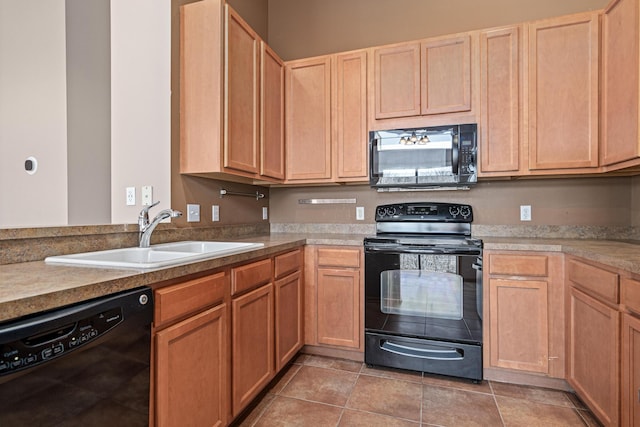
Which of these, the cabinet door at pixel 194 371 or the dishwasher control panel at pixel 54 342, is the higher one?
the dishwasher control panel at pixel 54 342

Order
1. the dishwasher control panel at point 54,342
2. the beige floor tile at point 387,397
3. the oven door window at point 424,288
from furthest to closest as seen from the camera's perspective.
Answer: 1. the oven door window at point 424,288
2. the beige floor tile at point 387,397
3. the dishwasher control panel at point 54,342

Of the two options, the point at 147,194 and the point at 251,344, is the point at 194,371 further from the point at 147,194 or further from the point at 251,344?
the point at 147,194

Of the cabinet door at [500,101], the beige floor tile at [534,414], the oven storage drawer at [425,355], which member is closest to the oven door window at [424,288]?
the oven storage drawer at [425,355]

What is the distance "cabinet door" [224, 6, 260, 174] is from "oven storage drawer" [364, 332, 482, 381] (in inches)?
59.6

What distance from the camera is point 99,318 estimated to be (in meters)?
0.93

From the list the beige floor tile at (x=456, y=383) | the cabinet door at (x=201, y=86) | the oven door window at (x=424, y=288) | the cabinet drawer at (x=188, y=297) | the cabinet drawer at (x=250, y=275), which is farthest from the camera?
the oven door window at (x=424, y=288)

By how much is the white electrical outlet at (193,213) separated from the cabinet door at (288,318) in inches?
26.5

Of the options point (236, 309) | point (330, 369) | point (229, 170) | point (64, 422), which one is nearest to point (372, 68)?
point (229, 170)

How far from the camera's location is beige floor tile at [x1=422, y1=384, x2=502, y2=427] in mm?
1709

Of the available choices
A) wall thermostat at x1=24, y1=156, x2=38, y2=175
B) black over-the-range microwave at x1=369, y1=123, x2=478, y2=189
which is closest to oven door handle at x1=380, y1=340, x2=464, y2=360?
black over-the-range microwave at x1=369, y1=123, x2=478, y2=189

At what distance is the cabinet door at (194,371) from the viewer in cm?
115

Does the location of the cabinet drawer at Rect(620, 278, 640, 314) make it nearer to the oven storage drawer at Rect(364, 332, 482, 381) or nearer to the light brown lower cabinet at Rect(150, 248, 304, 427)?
the oven storage drawer at Rect(364, 332, 482, 381)

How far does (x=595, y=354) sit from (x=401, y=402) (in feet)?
3.37

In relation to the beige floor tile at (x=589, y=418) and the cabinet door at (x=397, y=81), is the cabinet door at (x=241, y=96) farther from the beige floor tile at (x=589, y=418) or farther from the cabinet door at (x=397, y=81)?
the beige floor tile at (x=589, y=418)
